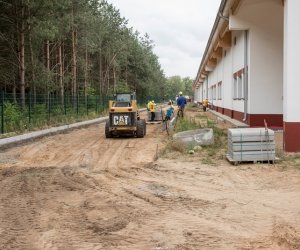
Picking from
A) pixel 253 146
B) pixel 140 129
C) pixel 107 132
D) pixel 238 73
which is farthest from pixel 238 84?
pixel 253 146

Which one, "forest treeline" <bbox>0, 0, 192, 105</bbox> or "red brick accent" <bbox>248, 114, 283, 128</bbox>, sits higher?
"forest treeline" <bbox>0, 0, 192, 105</bbox>

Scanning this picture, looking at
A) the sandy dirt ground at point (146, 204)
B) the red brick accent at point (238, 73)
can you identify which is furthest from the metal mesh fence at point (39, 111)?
the red brick accent at point (238, 73)

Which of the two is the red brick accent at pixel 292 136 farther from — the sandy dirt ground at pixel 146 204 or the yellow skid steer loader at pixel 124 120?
the yellow skid steer loader at pixel 124 120

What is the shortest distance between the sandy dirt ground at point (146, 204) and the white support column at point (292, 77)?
1.70 meters

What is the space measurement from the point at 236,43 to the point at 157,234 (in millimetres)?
17559

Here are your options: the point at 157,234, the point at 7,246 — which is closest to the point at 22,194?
the point at 7,246

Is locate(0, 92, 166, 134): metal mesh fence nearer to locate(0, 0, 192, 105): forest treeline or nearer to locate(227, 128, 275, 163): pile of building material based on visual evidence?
locate(0, 0, 192, 105): forest treeline

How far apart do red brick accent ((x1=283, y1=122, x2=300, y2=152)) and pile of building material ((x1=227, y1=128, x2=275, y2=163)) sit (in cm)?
107

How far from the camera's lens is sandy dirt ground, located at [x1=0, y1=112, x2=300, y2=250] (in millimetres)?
5418

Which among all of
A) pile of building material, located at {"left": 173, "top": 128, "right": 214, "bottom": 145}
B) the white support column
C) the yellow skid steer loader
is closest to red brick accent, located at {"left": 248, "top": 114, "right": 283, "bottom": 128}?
the yellow skid steer loader

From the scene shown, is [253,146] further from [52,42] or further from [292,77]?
[52,42]

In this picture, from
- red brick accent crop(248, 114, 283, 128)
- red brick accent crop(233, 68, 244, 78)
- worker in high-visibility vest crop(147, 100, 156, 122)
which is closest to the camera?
red brick accent crop(248, 114, 283, 128)

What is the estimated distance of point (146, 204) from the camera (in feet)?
23.5

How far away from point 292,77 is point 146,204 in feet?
20.7
